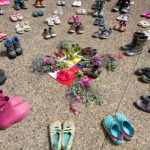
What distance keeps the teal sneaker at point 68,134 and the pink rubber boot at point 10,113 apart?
2.19 feet

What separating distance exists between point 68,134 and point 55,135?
18 centimetres

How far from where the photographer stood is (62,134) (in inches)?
127

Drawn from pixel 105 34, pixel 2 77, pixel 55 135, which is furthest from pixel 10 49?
pixel 105 34

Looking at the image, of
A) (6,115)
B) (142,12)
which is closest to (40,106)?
(6,115)

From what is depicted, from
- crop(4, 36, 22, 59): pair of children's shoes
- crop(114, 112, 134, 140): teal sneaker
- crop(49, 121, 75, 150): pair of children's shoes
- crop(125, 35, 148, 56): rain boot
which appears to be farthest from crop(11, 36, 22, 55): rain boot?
crop(114, 112, 134, 140): teal sneaker

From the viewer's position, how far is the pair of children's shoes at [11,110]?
3.18 m

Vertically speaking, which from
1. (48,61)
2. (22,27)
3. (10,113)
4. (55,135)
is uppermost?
(22,27)

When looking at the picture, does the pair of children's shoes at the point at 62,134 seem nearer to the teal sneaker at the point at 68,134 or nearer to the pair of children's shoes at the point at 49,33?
the teal sneaker at the point at 68,134

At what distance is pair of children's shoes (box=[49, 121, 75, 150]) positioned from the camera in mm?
3115

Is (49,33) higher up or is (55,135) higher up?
(49,33)

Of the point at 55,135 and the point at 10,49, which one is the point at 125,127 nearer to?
the point at 55,135

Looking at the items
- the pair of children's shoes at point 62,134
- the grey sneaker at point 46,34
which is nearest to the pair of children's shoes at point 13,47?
the grey sneaker at point 46,34

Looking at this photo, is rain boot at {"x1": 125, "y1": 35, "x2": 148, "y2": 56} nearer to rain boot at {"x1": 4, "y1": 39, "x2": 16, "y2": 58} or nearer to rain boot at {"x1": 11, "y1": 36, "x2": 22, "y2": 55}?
rain boot at {"x1": 11, "y1": 36, "x2": 22, "y2": 55}

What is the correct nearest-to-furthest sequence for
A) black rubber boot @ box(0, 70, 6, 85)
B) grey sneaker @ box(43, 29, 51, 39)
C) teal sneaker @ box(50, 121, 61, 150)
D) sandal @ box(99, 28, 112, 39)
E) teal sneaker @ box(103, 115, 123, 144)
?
teal sneaker @ box(50, 121, 61, 150) < teal sneaker @ box(103, 115, 123, 144) < black rubber boot @ box(0, 70, 6, 85) < grey sneaker @ box(43, 29, 51, 39) < sandal @ box(99, 28, 112, 39)
